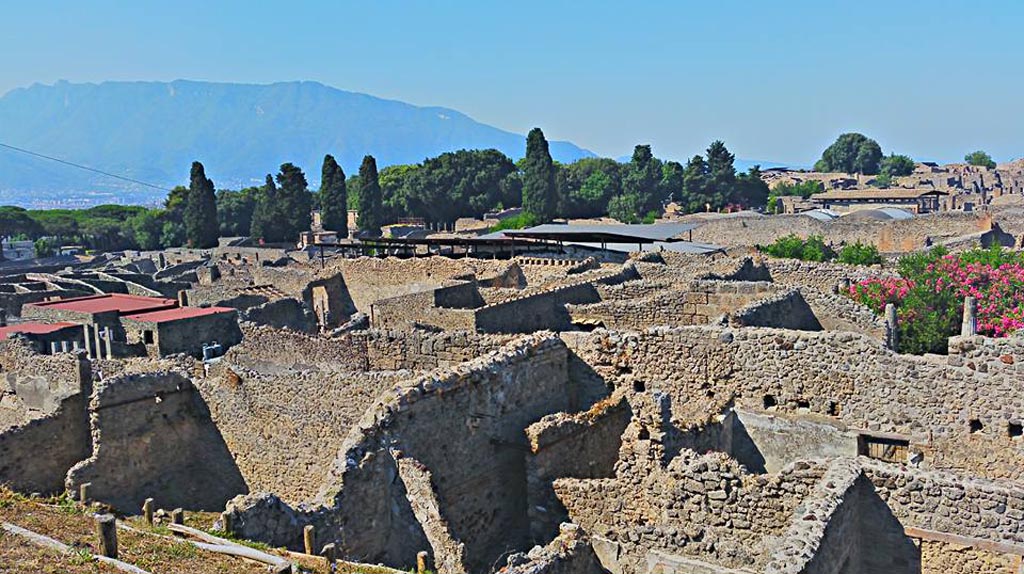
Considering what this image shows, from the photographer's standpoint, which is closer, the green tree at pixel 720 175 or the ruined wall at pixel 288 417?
the ruined wall at pixel 288 417

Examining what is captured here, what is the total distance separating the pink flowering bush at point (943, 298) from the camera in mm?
18609

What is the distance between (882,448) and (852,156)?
135m

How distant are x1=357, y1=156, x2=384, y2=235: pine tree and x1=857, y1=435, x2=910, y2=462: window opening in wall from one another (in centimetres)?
6843

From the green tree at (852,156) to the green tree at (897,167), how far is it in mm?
3215

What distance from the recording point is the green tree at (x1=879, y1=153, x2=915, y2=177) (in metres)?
122

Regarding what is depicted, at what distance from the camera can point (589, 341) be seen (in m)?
12.0

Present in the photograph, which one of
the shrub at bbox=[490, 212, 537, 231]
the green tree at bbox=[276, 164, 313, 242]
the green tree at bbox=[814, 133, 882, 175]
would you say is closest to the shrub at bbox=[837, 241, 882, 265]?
the shrub at bbox=[490, 212, 537, 231]

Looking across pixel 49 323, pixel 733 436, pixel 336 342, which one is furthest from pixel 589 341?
pixel 49 323

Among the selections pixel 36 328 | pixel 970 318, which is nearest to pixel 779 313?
pixel 970 318

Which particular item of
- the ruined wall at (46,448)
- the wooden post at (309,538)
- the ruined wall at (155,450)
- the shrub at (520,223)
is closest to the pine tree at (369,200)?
the shrub at (520,223)

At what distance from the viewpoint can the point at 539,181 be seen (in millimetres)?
76188

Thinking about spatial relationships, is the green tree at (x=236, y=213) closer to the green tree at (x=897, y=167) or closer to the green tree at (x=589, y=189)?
the green tree at (x=589, y=189)

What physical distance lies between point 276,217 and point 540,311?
213ft

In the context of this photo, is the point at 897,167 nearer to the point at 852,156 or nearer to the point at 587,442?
the point at 852,156
